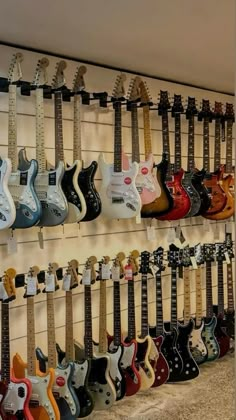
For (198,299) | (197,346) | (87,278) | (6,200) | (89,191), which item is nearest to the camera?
(6,200)

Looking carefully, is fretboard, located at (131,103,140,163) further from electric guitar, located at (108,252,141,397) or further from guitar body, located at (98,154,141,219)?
electric guitar, located at (108,252,141,397)

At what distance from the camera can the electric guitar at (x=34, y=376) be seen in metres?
2.46

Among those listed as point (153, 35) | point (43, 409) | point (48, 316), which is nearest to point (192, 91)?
point (153, 35)

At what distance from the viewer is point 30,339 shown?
8.38ft

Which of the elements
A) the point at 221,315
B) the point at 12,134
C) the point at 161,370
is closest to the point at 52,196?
the point at 12,134

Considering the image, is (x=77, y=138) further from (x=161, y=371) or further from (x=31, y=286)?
(x=161, y=371)

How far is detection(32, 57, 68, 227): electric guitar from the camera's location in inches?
99.5

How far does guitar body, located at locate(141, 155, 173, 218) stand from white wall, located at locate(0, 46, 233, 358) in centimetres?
24

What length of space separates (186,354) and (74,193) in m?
1.21

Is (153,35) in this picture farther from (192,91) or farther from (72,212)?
(192,91)

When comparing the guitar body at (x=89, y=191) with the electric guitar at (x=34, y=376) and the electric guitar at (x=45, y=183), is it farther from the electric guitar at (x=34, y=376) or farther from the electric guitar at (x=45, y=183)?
the electric guitar at (x=34, y=376)

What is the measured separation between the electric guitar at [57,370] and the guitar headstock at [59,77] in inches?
35.0

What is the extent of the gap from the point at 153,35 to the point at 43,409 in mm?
1745

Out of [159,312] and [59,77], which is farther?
[159,312]
